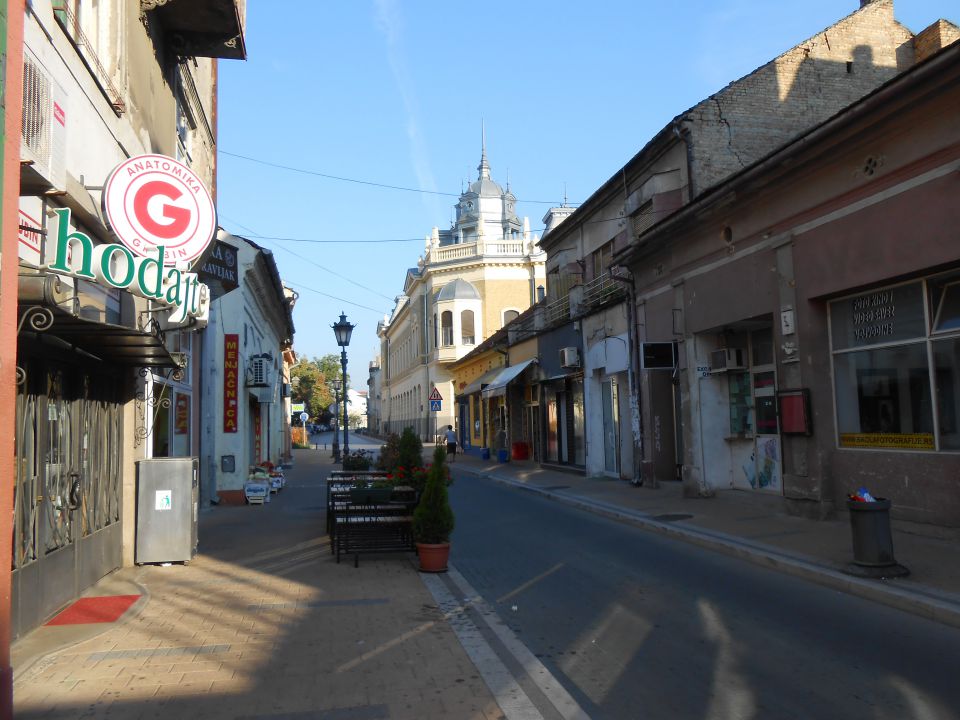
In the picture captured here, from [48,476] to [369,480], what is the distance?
19.8 ft

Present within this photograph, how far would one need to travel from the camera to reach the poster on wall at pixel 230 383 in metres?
18.5

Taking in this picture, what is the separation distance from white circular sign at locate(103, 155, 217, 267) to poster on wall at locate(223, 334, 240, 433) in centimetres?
991

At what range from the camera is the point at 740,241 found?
48.7 feet

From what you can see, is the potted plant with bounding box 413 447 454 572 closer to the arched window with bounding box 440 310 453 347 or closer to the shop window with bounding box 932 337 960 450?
the shop window with bounding box 932 337 960 450

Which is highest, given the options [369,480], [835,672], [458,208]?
[458,208]

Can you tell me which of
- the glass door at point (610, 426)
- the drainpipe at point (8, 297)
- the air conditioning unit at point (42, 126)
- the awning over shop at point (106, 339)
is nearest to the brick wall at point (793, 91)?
the glass door at point (610, 426)

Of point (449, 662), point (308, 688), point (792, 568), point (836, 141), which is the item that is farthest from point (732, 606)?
point (836, 141)

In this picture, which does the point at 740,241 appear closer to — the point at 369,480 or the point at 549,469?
the point at 369,480

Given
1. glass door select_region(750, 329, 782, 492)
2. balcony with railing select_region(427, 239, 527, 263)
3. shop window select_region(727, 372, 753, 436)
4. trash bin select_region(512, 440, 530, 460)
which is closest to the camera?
glass door select_region(750, 329, 782, 492)

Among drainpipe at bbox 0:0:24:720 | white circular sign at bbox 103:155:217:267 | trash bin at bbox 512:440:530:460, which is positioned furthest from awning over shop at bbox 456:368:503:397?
drainpipe at bbox 0:0:24:720

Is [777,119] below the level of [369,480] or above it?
above

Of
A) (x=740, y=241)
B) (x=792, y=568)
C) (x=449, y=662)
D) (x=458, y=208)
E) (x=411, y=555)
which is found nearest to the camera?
(x=449, y=662)

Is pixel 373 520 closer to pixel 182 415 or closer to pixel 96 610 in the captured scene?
pixel 96 610

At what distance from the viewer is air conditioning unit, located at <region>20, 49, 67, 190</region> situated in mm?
6160
